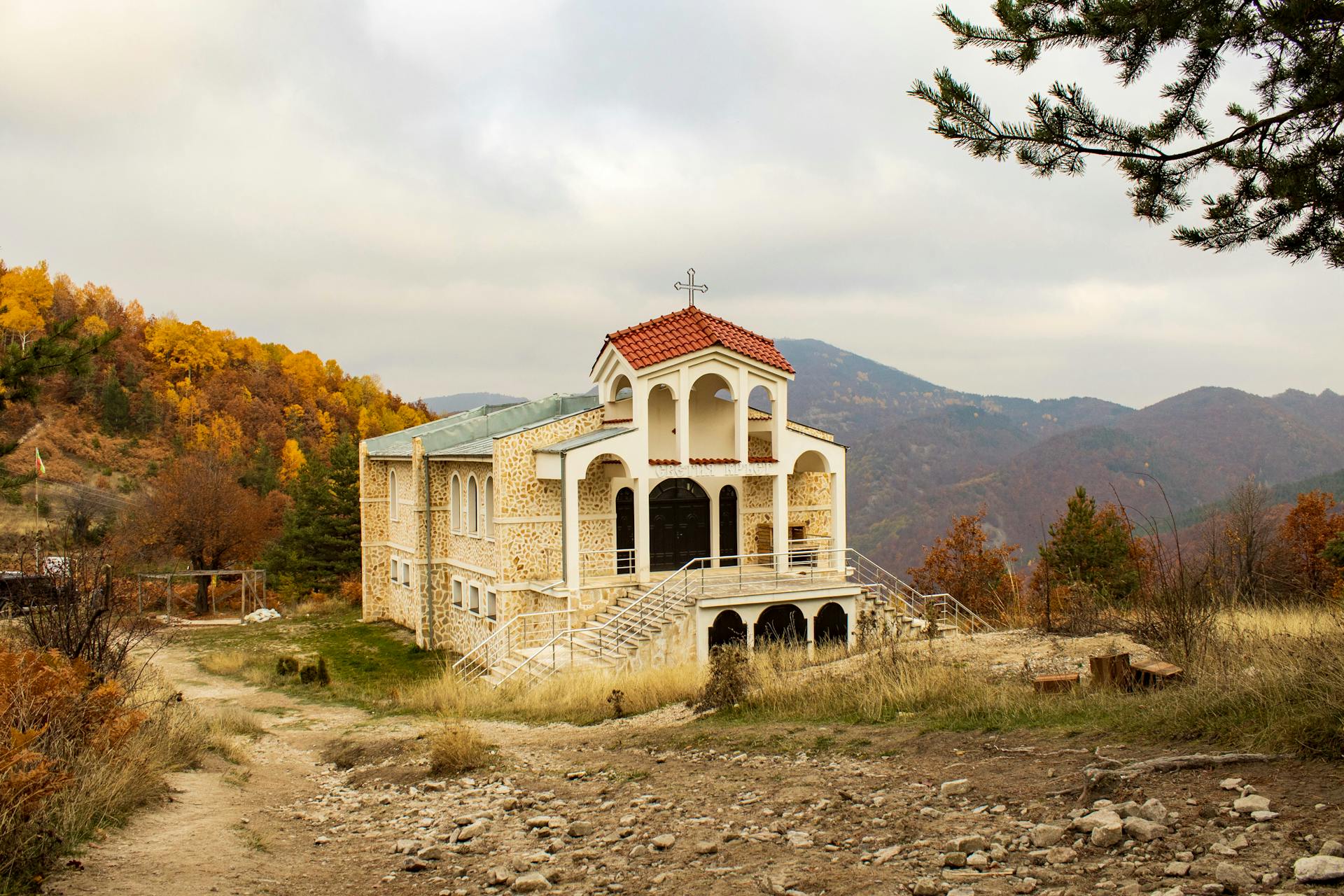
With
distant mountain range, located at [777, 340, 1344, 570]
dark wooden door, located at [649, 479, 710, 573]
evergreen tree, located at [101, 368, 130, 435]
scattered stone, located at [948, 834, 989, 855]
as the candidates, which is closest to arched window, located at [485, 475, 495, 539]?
dark wooden door, located at [649, 479, 710, 573]

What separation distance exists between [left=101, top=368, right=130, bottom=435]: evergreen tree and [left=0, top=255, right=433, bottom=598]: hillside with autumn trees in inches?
3.1

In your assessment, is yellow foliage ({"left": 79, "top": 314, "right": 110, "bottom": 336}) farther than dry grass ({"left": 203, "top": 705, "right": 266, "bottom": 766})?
Yes

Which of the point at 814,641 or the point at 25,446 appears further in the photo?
the point at 25,446

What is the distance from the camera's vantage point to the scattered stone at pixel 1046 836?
5.76 metres

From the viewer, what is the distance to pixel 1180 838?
215 inches

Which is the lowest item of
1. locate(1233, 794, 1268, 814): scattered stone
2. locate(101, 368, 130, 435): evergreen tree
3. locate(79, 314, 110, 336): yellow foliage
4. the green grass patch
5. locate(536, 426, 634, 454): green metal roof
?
the green grass patch

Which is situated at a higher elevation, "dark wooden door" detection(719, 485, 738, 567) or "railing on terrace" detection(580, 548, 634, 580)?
"dark wooden door" detection(719, 485, 738, 567)

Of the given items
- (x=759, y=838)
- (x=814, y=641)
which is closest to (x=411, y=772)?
(x=759, y=838)

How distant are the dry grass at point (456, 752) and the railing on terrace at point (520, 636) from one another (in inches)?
454

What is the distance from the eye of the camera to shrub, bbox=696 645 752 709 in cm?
1271

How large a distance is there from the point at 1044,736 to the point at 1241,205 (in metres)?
4.78

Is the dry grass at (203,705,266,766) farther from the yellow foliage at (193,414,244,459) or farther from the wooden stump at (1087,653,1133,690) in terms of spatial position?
the yellow foliage at (193,414,244,459)

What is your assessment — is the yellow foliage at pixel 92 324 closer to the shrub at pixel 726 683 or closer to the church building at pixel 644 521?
the church building at pixel 644 521

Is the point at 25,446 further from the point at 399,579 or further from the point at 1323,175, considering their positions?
the point at 1323,175
